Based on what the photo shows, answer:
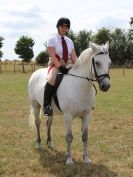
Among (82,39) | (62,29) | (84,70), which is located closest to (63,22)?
(62,29)

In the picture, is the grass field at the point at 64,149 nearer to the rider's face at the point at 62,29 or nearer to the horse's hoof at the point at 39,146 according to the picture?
the horse's hoof at the point at 39,146

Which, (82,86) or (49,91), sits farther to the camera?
(49,91)

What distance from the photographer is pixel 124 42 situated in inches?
3196

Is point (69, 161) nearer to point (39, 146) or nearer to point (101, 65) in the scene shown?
point (39, 146)

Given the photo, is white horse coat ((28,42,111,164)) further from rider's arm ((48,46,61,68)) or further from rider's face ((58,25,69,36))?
rider's face ((58,25,69,36))

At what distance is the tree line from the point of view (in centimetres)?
6912

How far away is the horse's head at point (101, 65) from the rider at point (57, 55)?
3.20ft

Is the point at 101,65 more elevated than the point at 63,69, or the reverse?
the point at 101,65

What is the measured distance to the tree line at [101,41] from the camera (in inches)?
2721

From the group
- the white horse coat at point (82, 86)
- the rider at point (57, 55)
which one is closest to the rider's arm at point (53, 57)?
the rider at point (57, 55)

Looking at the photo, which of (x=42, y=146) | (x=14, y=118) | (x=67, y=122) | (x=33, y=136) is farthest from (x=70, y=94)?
(x=14, y=118)

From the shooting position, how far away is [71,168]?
7172mm

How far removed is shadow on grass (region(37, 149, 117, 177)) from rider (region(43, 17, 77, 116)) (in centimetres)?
98

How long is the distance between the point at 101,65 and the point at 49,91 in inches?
59.9
